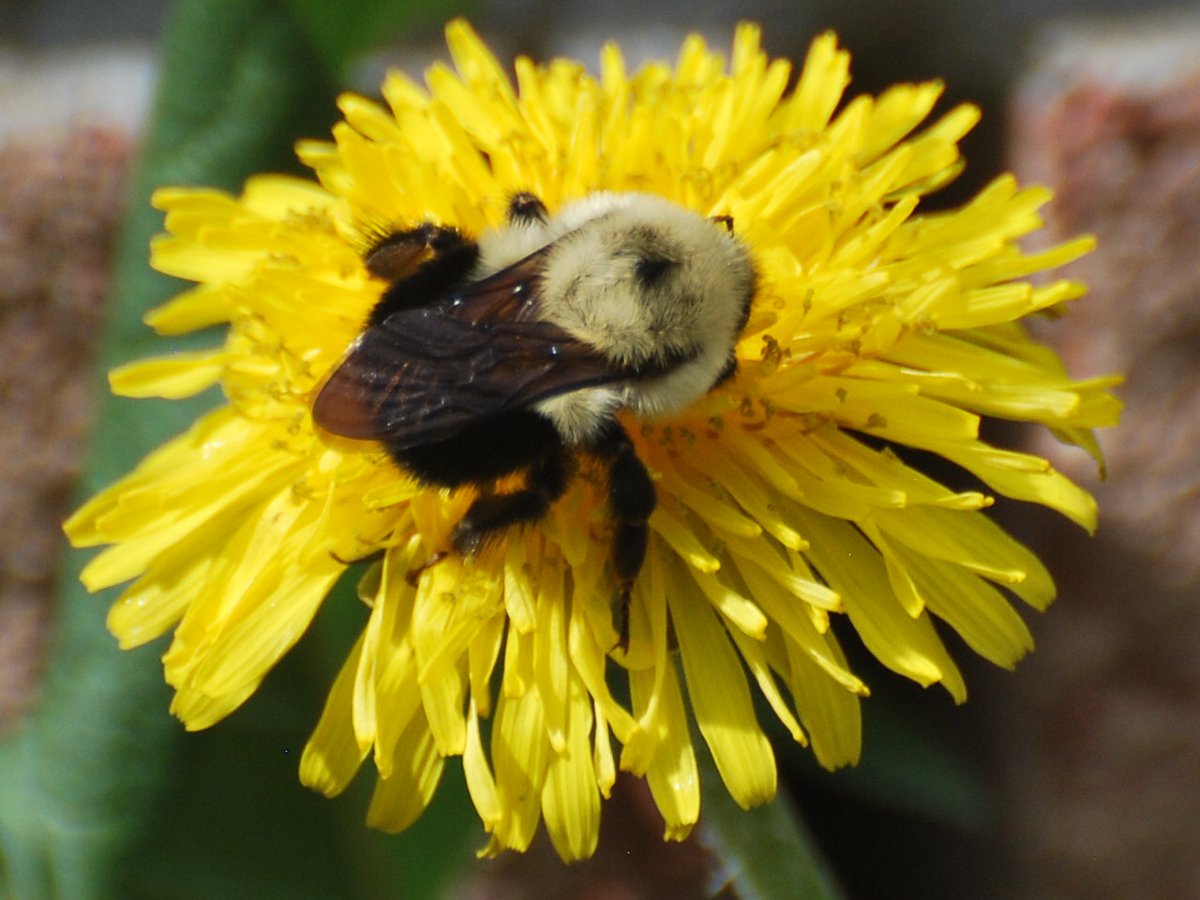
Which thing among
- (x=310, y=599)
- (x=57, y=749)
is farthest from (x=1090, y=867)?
(x=57, y=749)

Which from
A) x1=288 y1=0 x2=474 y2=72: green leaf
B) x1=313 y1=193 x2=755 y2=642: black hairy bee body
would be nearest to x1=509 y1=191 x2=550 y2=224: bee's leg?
x1=313 y1=193 x2=755 y2=642: black hairy bee body

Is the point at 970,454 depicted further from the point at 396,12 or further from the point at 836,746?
the point at 396,12

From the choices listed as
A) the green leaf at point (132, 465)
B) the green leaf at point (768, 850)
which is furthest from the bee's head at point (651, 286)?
the green leaf at point (132, 465)

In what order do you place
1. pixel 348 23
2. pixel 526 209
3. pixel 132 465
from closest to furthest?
pixel 526 209 → pixel 132 465 → pixel 348 23

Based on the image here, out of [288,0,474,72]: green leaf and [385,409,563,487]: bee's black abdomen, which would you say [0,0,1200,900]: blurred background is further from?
[385,409,563,487]: bee's black abdomen

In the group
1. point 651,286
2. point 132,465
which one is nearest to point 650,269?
point 651,286

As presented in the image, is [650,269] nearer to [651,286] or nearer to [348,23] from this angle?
[651,286]
